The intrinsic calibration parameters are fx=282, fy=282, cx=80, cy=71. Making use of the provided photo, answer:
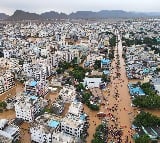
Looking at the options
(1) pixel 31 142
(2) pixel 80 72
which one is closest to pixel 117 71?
(2) pixel 80 72

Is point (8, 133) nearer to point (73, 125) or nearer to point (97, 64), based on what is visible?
point (73, 125)

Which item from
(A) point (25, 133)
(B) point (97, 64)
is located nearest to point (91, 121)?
(A) point (25, 133)

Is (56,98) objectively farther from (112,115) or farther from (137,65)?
(137,65)

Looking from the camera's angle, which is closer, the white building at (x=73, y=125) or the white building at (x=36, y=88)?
the white building at (x=73, y=125)

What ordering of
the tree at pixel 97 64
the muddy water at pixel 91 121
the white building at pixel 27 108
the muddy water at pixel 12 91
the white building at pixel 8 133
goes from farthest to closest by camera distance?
the tree at pixel 97 64
the muddy water at pixel 12 91
the white building at pixel 27 108
the muddy water at pixel 91 121
the white building at pixel 8 133

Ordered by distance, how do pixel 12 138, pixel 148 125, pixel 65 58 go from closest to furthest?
pixel 12 138 < pixel 148 125 < pixel 65 58

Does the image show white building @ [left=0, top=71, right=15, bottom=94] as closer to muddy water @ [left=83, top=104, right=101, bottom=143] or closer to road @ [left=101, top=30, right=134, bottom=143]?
muddy water @ [left=83, top=104, right=101, bottom=143]

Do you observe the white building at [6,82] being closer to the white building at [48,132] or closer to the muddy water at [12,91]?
the muddy water at [12,91]

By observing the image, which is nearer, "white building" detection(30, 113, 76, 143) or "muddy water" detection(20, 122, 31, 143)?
"white building" detection(30, 113, 76, 143)

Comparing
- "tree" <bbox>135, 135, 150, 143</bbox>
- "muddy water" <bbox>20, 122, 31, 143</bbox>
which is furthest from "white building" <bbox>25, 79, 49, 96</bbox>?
"tree" <bbox>135, 135, 150, 143</bbox>

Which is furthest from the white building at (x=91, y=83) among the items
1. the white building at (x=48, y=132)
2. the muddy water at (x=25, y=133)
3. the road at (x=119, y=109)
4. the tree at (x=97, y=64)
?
the white building at (x=48, y=132)

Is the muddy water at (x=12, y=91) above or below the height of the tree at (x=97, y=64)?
below
